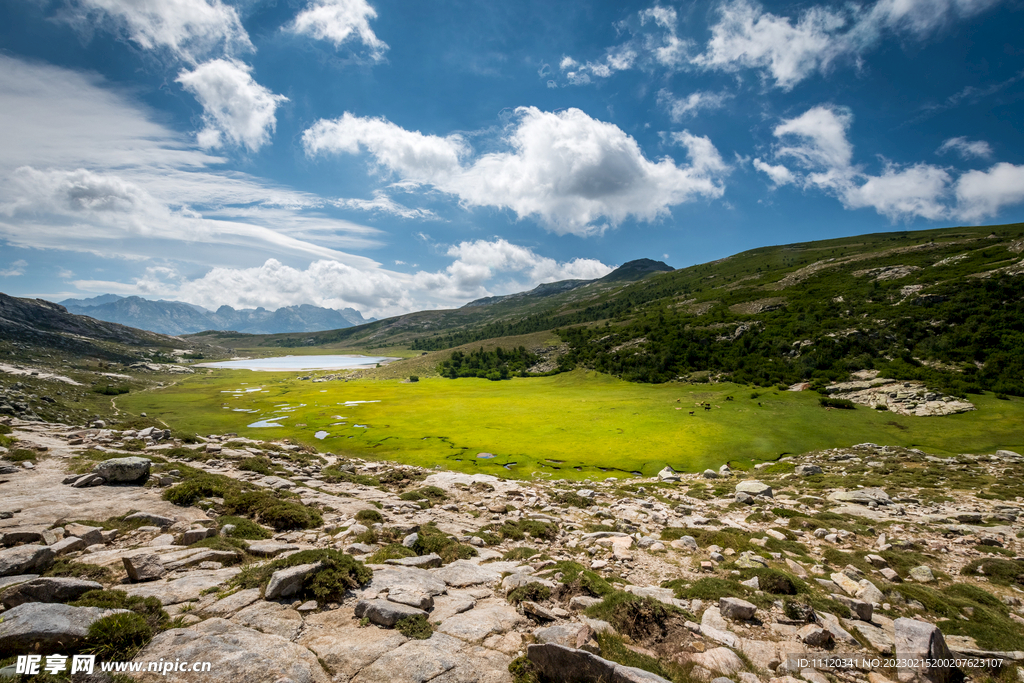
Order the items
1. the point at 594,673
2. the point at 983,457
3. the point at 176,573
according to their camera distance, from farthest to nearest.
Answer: the point at 983,457 → the point at 176,573 → the point at 594,673

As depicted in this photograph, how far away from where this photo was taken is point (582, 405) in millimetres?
64125

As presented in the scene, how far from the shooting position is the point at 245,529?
13297 mm

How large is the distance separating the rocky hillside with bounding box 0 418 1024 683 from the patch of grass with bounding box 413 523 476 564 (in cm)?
9

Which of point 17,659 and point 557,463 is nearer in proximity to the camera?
point 17,659

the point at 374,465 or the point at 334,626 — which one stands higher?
the point at 334,626

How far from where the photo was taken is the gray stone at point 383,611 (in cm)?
855

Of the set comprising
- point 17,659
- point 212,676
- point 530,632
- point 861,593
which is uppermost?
point 17,659

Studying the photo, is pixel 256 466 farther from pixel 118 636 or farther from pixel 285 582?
pixel 118 636

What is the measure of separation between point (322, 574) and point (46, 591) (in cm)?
510

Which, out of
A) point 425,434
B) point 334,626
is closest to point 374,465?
point 425,434

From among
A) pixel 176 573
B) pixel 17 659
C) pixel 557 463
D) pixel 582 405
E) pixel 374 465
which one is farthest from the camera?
pixel 582 405

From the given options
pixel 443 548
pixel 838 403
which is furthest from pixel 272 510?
pixel 838 403

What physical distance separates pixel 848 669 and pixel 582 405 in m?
56.2

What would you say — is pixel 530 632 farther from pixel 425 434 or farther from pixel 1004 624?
pixel 425 434
